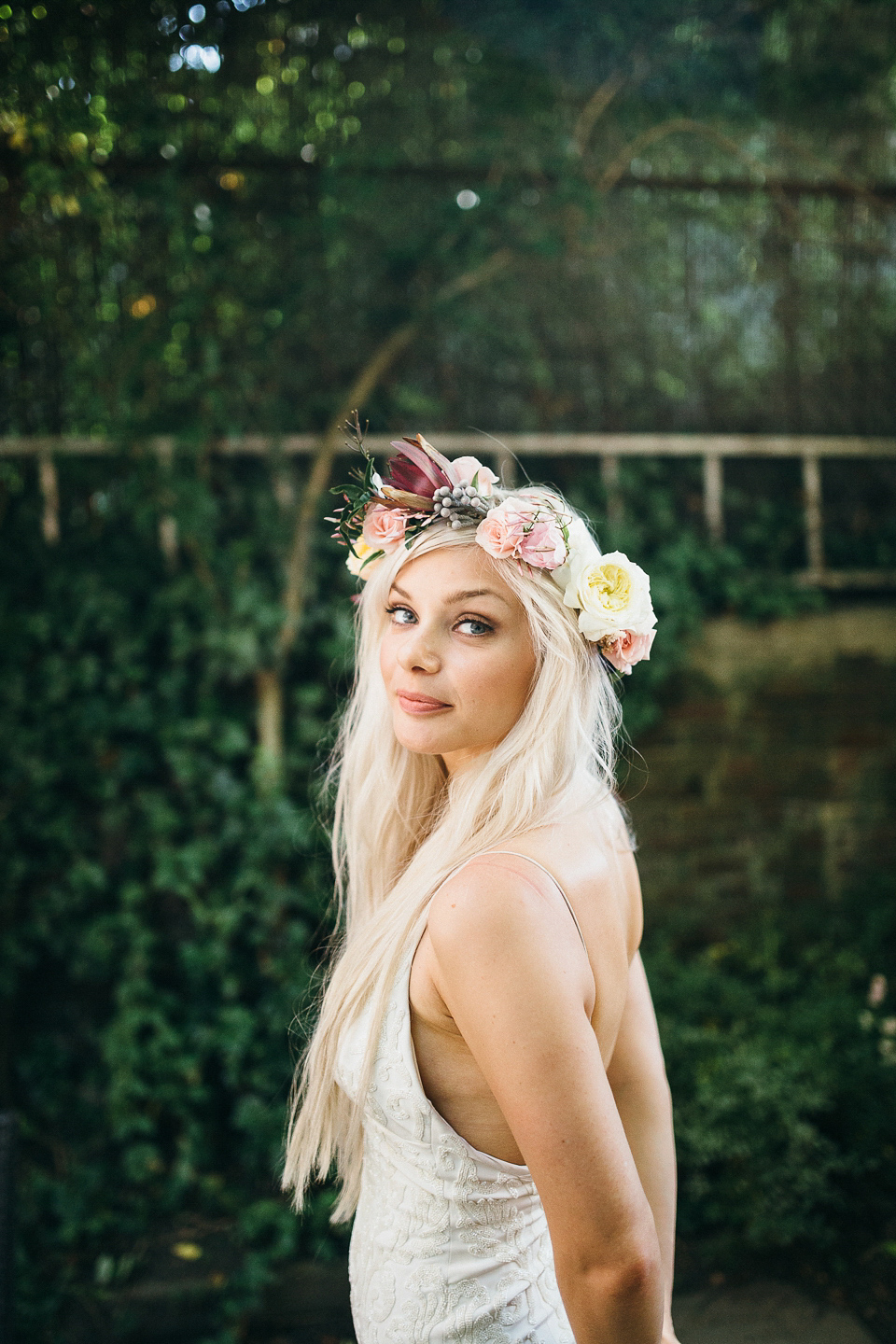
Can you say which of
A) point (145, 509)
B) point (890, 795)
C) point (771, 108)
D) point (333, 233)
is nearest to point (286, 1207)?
point (145, 509)

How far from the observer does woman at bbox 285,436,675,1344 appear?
3.53ft

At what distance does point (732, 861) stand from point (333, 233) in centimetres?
300

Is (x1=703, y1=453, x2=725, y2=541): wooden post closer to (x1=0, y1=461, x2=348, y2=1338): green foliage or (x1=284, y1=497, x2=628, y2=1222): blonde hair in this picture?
(x1=0, y1=461, x2=348, y2=1338): green foliage

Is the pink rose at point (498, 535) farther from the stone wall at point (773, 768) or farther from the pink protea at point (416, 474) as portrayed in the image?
the stone wall at point (773, 768)

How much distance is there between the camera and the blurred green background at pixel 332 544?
112 inches

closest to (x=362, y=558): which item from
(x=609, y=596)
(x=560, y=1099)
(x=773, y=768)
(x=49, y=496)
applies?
(x=609, y=596)

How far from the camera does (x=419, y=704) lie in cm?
125

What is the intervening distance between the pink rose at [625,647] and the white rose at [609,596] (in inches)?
0.6

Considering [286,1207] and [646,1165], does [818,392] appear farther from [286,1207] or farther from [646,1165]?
[286,1207]

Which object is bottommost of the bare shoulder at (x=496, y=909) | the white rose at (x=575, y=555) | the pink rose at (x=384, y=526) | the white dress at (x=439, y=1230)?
the white dress at (x=439, y=1230)

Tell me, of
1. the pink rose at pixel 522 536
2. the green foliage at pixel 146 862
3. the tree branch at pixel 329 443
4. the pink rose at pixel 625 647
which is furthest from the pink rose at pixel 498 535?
the tree branch at pixel 329 443

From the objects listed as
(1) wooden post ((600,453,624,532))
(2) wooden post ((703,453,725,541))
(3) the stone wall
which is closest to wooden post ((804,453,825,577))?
(3) the stone wall

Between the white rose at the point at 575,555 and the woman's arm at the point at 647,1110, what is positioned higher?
the white rose at the point at 575,555

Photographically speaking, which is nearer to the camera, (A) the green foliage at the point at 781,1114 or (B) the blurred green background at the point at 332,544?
(A) the green foliage at the point at 781,1114
